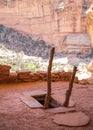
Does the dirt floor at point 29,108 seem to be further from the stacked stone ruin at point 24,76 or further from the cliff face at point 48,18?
the cliff face at point 48,18

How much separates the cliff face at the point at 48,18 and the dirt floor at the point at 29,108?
1520 centimetres

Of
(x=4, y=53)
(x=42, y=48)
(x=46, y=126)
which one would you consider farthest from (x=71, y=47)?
(x=46, y=126)

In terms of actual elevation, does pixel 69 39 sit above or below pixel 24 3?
below

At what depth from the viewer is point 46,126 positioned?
366cm

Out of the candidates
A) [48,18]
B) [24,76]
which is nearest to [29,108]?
[24,76]

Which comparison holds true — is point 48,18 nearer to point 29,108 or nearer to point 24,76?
point 24,76

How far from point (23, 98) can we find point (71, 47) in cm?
1639

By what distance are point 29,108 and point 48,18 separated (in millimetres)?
18031

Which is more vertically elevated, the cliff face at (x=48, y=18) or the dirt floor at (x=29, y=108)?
the cliff face at (x=48, y=18)

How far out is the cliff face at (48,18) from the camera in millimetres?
20922

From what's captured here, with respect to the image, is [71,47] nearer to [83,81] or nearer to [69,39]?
[69,39]

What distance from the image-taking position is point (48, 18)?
71.9 feet

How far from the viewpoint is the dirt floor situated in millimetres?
3676

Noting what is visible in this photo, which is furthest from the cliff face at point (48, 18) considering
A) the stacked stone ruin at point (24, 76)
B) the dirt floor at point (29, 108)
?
the dirt floor at point (29, 108)
